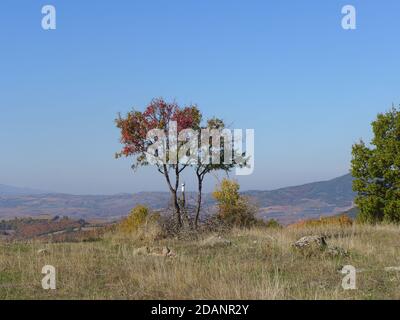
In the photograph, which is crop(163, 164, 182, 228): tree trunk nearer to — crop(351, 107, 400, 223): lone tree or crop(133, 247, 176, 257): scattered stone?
crop(133, 247, 176, 257): scattered stone

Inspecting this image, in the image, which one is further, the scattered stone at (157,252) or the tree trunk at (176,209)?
the tree trunk at (176,209)

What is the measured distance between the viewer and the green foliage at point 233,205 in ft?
106

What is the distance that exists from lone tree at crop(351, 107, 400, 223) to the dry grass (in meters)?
13.6

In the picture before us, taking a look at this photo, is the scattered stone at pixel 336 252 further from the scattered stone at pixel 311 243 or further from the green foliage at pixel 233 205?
the green foliage at pixel 233 205

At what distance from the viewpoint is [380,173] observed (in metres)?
30.4

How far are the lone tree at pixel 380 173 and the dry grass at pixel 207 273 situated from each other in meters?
13.6

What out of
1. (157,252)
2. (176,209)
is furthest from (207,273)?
(176,209)

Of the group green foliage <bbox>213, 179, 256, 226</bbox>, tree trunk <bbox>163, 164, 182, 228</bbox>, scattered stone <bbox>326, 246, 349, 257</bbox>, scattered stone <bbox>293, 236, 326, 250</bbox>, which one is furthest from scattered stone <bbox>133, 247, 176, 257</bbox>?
green foliage <bbox>213, 179, 256, 226</bbox>

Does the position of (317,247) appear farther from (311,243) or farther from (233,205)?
(233,205)

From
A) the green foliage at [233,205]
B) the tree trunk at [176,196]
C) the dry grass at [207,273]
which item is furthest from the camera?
the green foliage at [233,205]

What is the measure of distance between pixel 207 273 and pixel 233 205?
23.3 meters

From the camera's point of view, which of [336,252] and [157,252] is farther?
[157,252]

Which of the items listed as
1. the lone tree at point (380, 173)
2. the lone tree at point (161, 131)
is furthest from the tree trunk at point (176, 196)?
the lone tree at point (380, 173)
